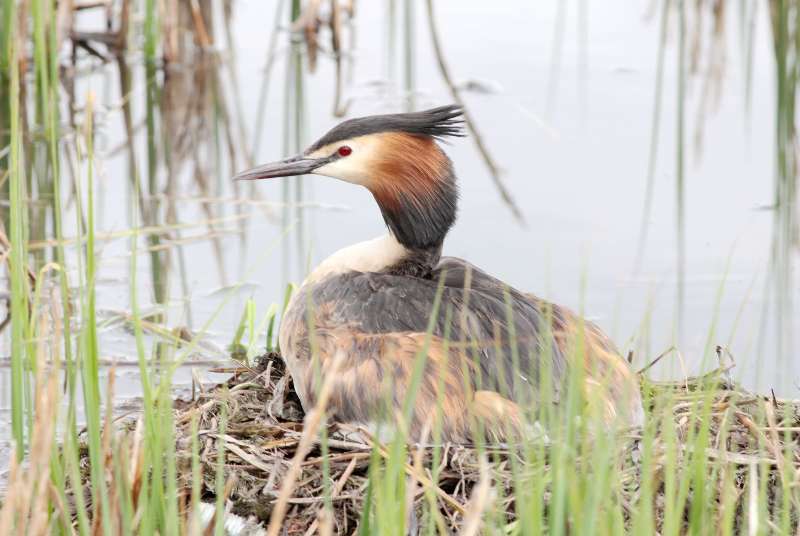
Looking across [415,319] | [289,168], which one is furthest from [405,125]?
[415,319]

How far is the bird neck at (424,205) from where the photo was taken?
4.54 m

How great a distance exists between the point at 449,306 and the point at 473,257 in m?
1.94

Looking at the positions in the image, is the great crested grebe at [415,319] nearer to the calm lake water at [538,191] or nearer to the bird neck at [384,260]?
the bird neck at [384,260]

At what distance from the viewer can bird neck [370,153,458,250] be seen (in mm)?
4535

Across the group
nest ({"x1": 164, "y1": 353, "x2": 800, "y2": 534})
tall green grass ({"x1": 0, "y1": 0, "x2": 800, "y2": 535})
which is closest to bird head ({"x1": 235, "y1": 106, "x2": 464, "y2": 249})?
tall green grass ({"x1": 0, "y1": 0, "x2": 800, "y2": 535})

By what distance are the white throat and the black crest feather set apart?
35 cm

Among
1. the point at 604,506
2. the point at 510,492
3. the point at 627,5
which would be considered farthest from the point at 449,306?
the point at 627,5

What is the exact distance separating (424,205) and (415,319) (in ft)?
1.68

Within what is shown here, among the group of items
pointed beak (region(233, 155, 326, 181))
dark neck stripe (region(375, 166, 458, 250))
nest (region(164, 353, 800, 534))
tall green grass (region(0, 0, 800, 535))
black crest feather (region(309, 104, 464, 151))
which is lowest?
nest (region(164, 353, 800, 534))

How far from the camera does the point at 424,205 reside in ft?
14.9

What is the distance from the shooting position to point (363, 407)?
401cm

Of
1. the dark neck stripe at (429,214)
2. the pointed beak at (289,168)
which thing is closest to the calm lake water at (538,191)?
the pointed beak at (289,168)

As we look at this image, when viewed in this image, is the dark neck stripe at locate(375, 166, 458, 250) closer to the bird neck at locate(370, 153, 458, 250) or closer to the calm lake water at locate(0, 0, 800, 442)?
the bird neck at locate(370, 153, 458, 250)

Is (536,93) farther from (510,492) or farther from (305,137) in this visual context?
(510,492)
